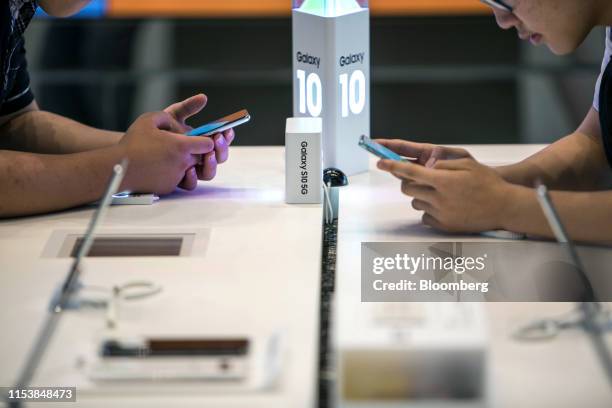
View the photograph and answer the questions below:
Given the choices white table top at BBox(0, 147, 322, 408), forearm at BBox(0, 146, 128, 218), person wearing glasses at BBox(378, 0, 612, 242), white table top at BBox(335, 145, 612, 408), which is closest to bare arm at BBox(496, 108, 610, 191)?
person wearing glasses at BBox(378, 0, 612, 242)

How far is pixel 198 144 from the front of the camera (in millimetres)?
1876

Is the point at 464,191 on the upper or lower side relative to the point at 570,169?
lower

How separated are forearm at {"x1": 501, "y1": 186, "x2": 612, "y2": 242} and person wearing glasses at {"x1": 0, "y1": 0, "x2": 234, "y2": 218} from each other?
578 millimetres

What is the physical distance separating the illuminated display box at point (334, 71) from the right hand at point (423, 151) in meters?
0.17

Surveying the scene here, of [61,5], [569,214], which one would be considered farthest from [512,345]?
[61,5]

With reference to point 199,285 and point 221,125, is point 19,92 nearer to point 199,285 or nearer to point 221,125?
point 221,125

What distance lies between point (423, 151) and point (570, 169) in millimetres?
273

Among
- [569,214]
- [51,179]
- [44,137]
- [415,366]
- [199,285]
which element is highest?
[44,137]

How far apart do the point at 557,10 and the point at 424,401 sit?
2.74 ft

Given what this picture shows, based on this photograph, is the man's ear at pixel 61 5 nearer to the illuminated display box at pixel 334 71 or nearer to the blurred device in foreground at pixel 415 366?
the illuminated display box at pixel 334 71

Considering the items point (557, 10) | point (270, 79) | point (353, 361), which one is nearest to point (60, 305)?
point (353, 361)

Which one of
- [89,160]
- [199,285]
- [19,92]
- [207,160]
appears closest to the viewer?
[199,285]

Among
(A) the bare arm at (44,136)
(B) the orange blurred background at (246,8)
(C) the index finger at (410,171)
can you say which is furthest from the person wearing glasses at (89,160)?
(B) the orange blurred background at (246,8)
